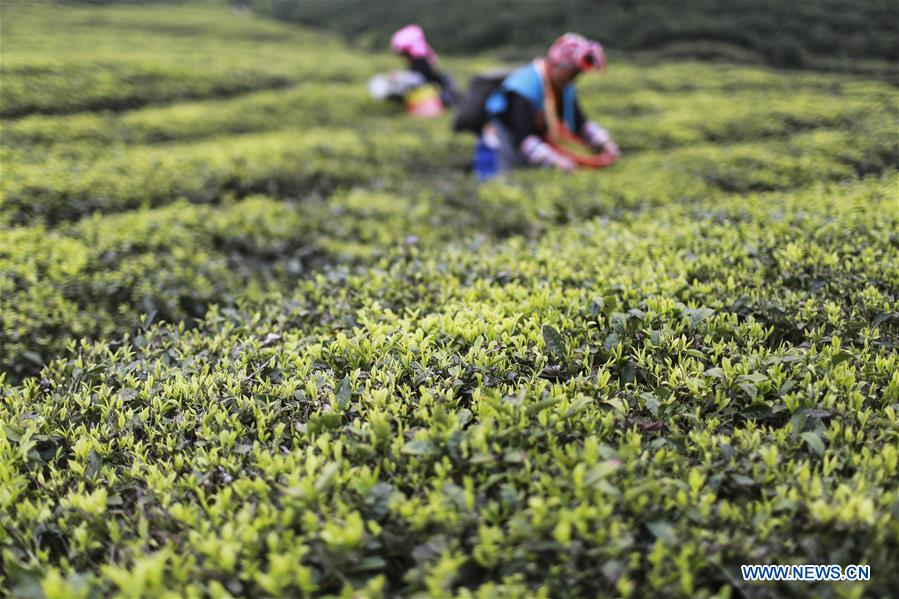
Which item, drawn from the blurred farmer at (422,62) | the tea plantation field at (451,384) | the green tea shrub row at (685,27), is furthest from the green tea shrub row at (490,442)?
the green tea shrub row at (685,27)

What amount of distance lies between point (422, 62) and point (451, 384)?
36.2ft

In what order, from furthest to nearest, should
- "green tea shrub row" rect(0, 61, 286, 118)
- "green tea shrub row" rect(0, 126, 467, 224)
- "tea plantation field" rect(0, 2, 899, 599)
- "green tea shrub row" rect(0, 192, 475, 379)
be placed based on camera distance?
"green tea shrub row" rect(0, 61, 286, 118)
"green tea shrub row" rect(0, 126, 467, 224)
"green tea shrub row" rect(0, 192, 475, 379)
"tea plantation field" rect(0, 2, 899, 599)

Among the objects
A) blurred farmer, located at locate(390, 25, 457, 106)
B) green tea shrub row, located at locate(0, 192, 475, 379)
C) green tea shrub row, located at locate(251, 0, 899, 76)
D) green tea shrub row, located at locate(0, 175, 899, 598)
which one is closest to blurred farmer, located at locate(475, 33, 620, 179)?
green tea shrub row, located at locate(0, 192, 475, 379)

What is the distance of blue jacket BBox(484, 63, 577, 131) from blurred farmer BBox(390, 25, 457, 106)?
15.6ft

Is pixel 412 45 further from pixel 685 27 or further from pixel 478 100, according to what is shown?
pixel 685 27

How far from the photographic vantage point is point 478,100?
8.28m

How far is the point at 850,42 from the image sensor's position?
1291 centimetres

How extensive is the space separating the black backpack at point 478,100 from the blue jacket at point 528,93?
0.80ft

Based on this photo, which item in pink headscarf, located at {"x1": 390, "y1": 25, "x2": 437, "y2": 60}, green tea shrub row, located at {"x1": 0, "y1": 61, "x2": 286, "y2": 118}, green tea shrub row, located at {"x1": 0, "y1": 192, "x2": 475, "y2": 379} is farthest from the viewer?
pink headscarf, located at {"x1": 390, "y1": 25, "x2": 437, "y2": 60}

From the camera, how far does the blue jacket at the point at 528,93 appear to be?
743cm

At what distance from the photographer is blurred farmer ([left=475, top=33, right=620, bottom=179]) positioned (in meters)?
7.35

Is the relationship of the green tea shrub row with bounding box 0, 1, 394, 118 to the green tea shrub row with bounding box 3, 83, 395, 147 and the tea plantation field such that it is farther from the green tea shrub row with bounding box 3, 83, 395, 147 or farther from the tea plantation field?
the tea plantation field

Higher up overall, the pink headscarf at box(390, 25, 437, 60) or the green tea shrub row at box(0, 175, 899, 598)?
the pink headscarf at box(390, 25, 437, 60)
